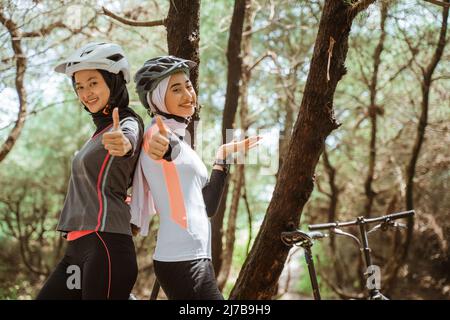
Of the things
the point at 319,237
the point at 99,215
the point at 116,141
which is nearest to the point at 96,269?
the point at 99,215

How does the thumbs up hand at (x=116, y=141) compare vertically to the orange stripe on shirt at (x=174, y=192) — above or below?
above

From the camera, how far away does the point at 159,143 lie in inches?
76.8

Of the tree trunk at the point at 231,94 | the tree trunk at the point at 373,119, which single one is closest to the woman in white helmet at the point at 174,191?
the tree trunk at the point at 231,94

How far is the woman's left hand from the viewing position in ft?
7.64

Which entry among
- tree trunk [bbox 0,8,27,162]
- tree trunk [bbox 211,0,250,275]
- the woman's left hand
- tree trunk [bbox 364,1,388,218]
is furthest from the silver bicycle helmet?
tree trunk [bbox 364,1,388,218]

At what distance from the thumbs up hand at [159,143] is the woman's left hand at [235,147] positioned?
1.30 ft

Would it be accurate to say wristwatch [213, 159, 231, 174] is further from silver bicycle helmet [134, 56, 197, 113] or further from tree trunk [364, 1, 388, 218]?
tree trunk [364, 1, 388, 218]

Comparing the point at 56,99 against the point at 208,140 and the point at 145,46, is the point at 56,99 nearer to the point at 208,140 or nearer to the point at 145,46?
the point at 145,46

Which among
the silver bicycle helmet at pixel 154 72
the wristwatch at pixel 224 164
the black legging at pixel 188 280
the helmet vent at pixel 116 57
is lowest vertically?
the black legging at pixel 188 280

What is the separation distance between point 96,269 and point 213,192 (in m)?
0.54

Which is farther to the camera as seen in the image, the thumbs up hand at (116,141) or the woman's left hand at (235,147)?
the woman's left hand at (235,147)

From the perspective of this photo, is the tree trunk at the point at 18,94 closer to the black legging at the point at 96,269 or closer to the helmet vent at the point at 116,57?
the helmet vent at the point at 116,57

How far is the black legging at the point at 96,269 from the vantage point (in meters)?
1.95

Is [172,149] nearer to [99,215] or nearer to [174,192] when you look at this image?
[174,192]
